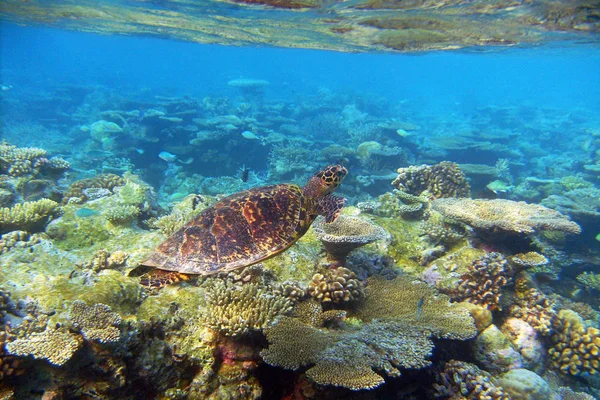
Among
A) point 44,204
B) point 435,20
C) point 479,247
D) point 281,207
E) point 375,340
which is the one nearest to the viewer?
point 375,340

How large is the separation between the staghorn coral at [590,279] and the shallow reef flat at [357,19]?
11.6 meters

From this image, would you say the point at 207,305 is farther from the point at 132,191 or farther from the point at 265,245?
the point at 132,191

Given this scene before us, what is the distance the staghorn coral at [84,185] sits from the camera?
26.8ft

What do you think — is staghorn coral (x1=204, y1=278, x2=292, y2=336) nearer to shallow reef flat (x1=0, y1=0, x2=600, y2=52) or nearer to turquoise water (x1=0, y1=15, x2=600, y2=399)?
turquoise water (x1=0, y1=15, x2=600, y2=399)

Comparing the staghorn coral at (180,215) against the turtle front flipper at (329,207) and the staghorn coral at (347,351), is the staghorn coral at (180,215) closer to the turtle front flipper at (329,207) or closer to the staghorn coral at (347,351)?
the turtle front flipper at (329,207)

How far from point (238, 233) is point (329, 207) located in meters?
1.55

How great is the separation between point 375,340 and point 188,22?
26318 millimetres

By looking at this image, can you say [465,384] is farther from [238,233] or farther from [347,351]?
[238,233]

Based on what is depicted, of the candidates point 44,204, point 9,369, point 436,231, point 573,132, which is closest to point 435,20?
point 436,231

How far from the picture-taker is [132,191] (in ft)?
25.1

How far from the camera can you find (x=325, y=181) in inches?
203

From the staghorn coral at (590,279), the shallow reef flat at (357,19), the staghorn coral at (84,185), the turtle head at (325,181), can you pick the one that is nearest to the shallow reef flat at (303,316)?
the staghorn coral at (84,185)

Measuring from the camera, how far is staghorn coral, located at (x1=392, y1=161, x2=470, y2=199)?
9.18 m

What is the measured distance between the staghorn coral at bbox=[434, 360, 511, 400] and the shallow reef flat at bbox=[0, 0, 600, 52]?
1451 centimetres
